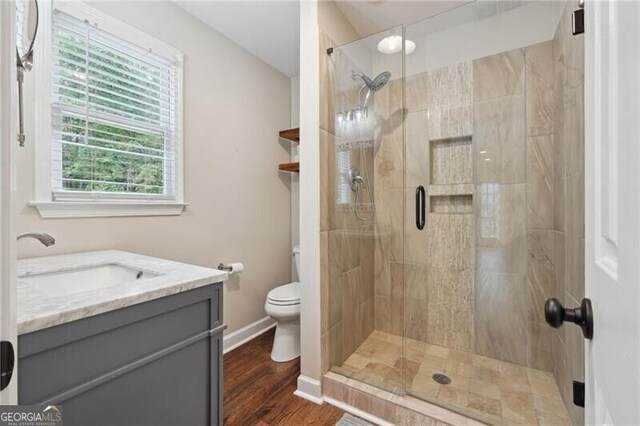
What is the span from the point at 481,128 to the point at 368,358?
1.82 m

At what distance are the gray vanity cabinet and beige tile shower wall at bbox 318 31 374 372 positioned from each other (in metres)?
0.82

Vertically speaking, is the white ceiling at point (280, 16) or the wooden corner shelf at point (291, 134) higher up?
the white ceiling at point (280, 16)

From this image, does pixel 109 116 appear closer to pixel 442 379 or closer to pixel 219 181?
pixel 219 181

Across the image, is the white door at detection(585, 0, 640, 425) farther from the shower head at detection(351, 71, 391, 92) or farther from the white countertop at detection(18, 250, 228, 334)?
the shower head at detection(351, 71, 391, 92)

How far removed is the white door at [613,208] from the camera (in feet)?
1.11

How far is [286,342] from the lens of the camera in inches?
83.4

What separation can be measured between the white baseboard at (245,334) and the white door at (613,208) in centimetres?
218

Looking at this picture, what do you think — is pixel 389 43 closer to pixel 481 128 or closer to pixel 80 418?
pixel 481 128

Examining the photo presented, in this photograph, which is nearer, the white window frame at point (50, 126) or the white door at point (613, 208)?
the white door at point (613, 208)

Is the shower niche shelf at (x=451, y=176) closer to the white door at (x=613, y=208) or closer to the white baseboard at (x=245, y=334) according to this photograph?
the white door at (x=613, y=208)

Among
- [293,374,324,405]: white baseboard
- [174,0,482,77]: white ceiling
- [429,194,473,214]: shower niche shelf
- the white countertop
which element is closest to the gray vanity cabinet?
the white countertop

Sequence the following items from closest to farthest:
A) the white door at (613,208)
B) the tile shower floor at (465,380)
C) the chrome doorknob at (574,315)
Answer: the white door at (613,208)
the chrome doorknob at (574,315)
the tile shower floor at (465,380)

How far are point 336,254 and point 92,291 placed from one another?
4.36 feet

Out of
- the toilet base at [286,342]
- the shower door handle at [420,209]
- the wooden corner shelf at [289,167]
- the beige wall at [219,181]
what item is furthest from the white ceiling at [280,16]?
the toilet base at [286,342]
